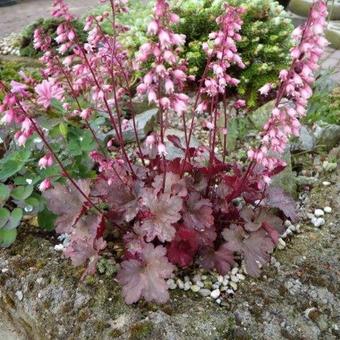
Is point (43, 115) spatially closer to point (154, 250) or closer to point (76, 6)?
point (154, 250)

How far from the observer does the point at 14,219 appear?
6.40 feet

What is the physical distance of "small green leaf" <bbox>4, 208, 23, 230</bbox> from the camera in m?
1.94

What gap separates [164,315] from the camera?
1678mm

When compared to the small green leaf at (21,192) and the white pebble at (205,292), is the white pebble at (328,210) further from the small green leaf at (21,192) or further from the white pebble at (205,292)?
the small green leaf at (21,192)

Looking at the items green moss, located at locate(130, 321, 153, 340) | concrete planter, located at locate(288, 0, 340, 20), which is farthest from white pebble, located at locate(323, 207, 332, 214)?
concrete planter, located at locate(288, 0, 340, 20)

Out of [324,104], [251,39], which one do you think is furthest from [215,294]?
[251,39]

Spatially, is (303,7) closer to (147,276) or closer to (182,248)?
(182,248)

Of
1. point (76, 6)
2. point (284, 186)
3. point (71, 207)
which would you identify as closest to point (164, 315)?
point (71, 207)

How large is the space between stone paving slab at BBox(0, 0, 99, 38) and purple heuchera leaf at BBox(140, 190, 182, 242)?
470 centimetres

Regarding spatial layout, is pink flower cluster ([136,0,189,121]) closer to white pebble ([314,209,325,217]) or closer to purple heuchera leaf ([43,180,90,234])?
purple heuchera leaf ([43,180,90,234])

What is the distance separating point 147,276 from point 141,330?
0.18 meters

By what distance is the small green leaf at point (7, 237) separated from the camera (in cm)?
194

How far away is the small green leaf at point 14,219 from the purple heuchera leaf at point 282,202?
993 millimetres

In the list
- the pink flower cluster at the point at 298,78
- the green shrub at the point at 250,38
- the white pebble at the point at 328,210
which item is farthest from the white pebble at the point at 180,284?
the green shrub at the point at 250,38
